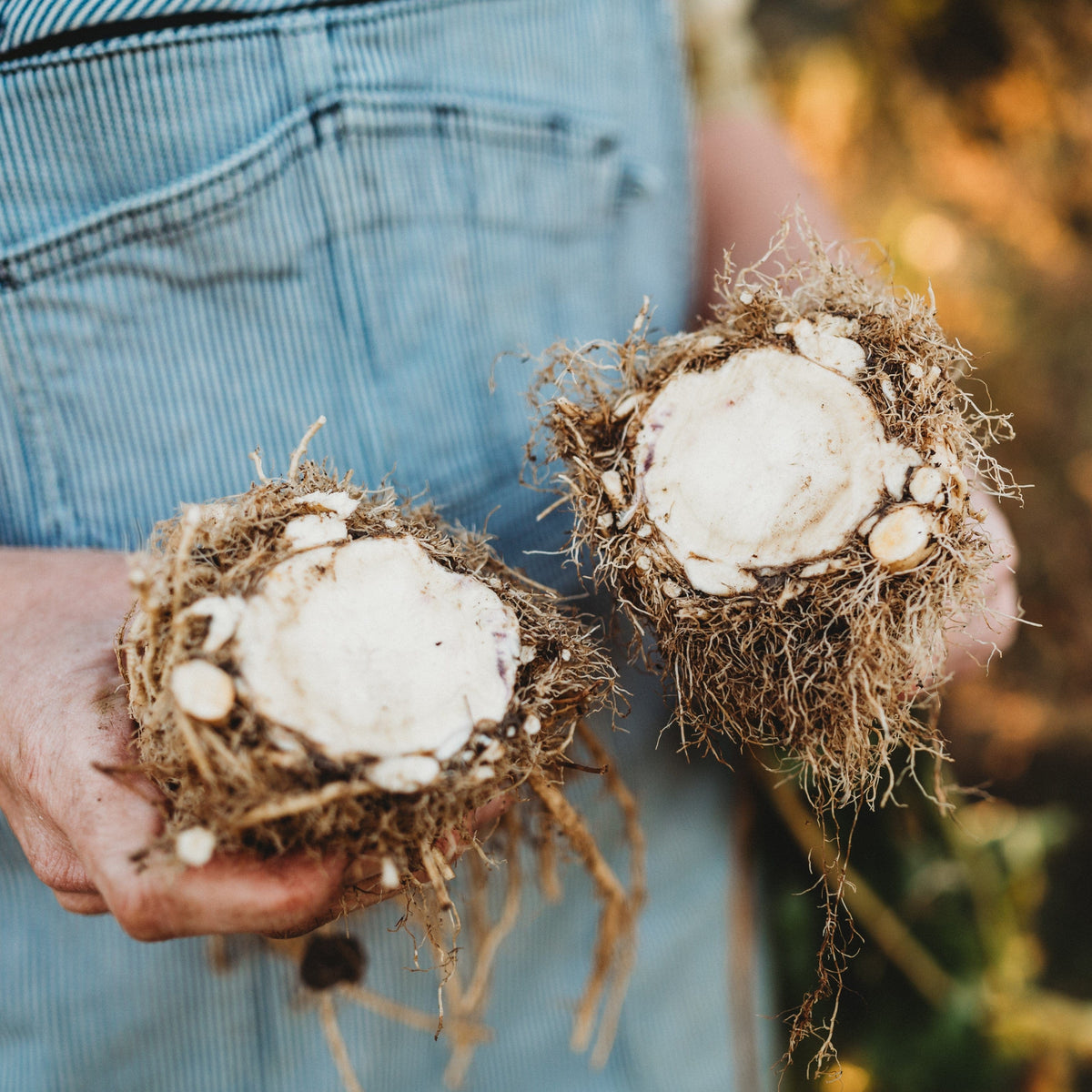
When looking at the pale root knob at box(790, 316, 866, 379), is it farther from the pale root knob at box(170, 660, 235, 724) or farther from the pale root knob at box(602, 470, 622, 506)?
the pale root knob at box(170, 660, 235, 724)

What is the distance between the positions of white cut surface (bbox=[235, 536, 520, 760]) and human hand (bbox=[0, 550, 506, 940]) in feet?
0.30

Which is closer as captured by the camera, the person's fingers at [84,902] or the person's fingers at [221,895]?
the person's fingers at [221,895]

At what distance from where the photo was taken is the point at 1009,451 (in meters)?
1.57

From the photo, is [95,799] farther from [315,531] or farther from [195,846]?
[315,531]

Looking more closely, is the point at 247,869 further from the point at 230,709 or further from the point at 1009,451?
the point at 1009,451

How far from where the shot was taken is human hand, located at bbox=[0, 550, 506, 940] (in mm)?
500

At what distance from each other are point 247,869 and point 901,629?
0.51 meters

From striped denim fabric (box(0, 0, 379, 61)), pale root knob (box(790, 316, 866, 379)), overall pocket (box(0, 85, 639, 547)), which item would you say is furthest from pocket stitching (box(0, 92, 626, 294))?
pale root knob (box(790, 316, 866, 379))

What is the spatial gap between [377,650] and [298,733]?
0.08 m

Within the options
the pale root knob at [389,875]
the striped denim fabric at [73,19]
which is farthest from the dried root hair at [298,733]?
the striped denim fabric at [73,19]


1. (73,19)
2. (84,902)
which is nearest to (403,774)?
(84,902)

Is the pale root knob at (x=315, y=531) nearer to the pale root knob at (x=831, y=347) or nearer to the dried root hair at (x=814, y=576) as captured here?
the dried root hair at (x=814, y=576)

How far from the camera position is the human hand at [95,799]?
50cm

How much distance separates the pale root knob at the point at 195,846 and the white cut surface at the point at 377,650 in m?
0.08
